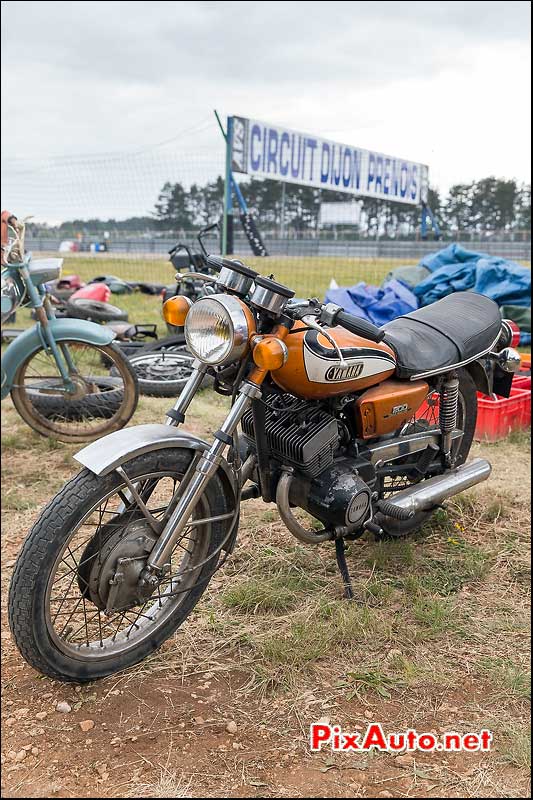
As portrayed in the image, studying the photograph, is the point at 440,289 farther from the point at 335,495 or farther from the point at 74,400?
the point at 335,495

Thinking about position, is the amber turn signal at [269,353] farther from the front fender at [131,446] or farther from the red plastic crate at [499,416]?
the red plastic crate at [499,416]

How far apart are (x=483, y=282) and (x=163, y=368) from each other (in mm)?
3383

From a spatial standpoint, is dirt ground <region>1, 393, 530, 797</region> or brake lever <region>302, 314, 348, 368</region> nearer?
dirt ground <region>1, 393, 530, 797</region>

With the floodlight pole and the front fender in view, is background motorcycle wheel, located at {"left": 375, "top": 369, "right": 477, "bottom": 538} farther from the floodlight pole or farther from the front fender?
the floodlight pole

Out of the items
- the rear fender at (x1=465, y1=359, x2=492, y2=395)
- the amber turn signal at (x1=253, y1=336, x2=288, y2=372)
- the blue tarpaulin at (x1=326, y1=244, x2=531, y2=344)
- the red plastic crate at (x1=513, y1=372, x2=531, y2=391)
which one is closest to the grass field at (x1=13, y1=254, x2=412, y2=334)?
the blue tarpaulin at (x1=326, y1=244, x2=531, y2=344)

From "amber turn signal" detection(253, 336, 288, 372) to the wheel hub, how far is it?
0.60 meters

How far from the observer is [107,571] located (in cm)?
207

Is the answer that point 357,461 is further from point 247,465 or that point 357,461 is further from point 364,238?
point 364,238

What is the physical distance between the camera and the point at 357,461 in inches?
100

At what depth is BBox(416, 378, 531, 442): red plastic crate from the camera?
429cm

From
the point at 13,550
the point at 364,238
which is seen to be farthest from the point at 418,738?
the point at 364,238

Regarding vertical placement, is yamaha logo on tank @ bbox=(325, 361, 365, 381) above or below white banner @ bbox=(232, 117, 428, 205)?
below

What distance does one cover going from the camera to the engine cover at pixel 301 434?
2311 mm

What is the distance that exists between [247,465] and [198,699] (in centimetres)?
74
